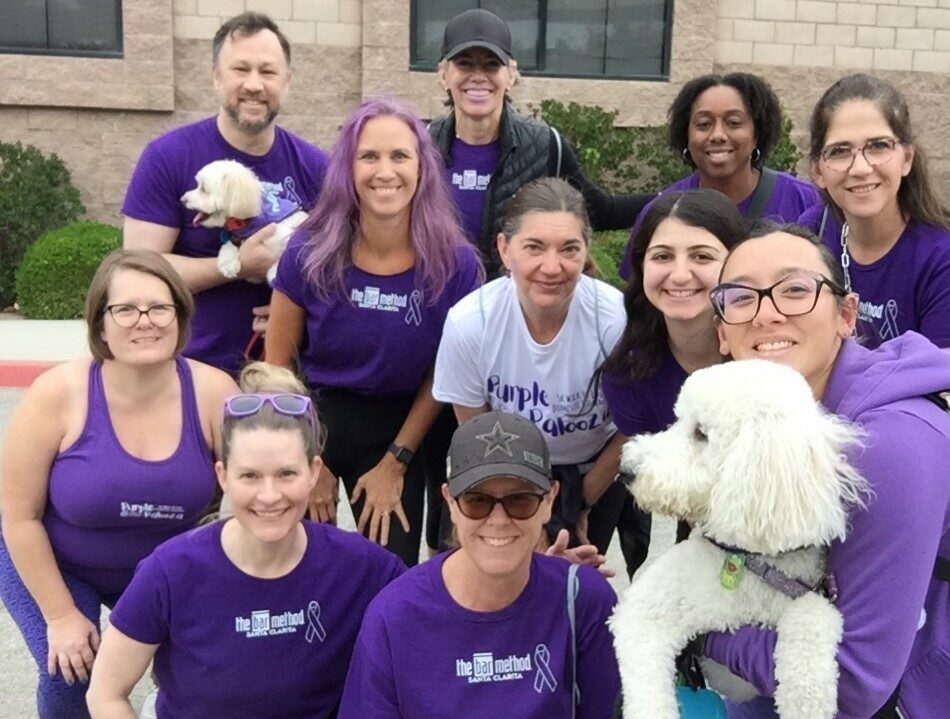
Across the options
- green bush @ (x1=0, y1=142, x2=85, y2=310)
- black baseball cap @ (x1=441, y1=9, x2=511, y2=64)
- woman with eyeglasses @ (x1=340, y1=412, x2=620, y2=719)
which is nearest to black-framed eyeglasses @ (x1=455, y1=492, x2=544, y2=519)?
woman with eyeglasses @ (x1=340, y1=412, x2=620, y2=719)

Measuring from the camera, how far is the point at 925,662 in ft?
7.44

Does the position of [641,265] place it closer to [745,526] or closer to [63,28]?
[745,526]

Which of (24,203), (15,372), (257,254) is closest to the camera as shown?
(257,254)

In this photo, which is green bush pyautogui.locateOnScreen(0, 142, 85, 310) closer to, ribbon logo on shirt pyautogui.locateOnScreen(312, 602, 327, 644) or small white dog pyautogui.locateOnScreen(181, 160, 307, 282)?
small white dog pyautogui.locateOnScreen(181, 160, 307, 282)

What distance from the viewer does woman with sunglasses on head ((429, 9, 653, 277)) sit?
4.47 metres

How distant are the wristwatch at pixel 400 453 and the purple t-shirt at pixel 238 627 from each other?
0.92m

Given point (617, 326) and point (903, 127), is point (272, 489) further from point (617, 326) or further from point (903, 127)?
point (903, 127)

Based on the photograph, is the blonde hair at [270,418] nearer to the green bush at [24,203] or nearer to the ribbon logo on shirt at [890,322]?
the ribbon logo on shirt at [890,322]

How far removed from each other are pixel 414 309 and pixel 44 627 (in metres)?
1.62

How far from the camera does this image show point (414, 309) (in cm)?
375

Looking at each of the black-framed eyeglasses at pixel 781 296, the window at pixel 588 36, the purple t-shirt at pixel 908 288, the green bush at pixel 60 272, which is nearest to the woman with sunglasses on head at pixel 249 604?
the black-framed eyeglasses at pixel 781 296

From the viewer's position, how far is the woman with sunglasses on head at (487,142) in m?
4.47

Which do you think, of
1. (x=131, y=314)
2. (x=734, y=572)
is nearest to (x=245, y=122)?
(x=131, y=314)

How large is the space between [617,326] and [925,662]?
1.56 meters
